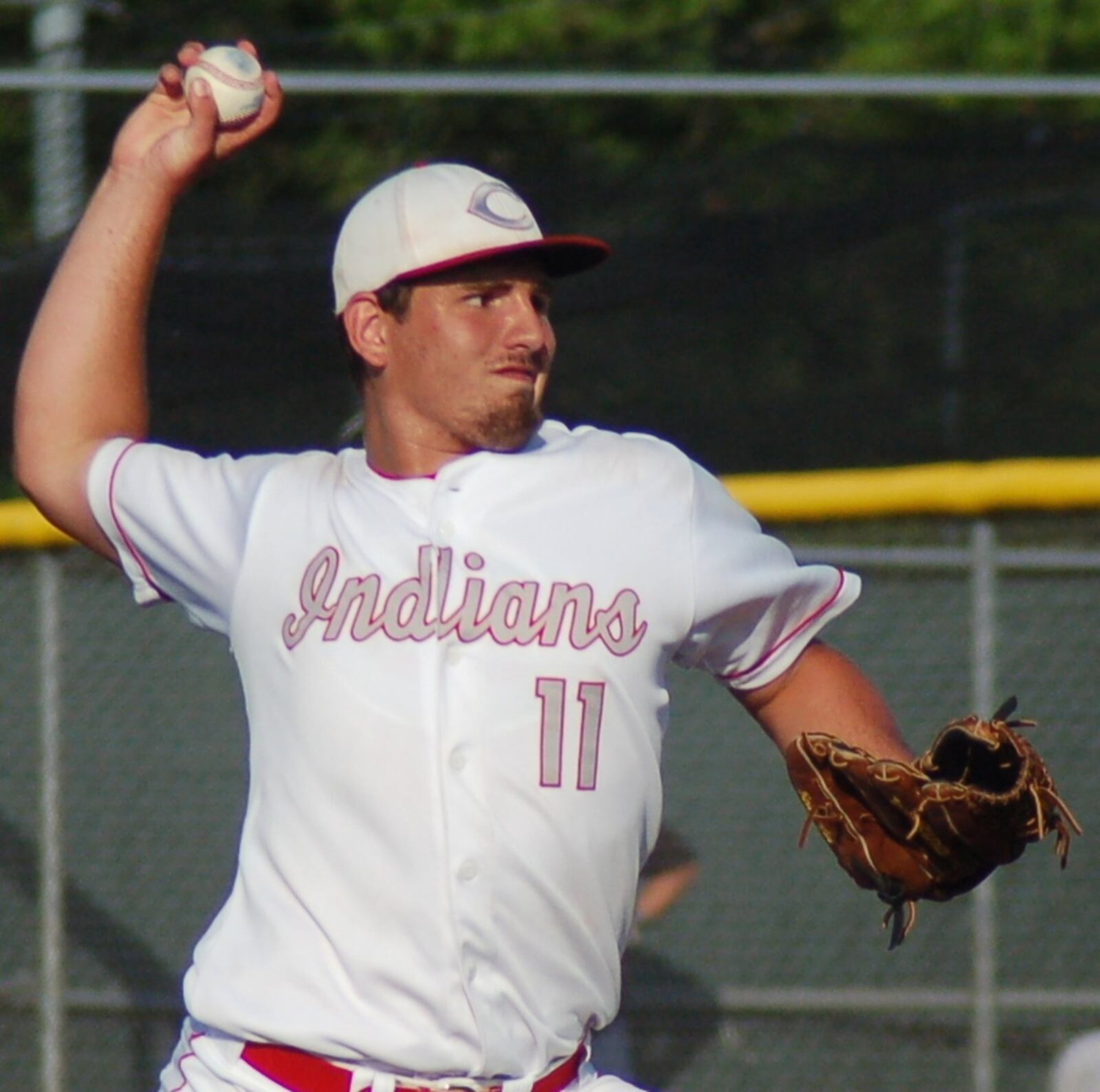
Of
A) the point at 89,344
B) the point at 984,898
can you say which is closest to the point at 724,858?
the point at 984,898

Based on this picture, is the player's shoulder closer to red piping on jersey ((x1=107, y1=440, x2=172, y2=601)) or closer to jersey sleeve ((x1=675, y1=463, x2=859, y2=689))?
jersey sleeve ((x1=675, y1=463, x2=859, y2=689))

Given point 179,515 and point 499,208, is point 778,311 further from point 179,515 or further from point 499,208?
point 179,515

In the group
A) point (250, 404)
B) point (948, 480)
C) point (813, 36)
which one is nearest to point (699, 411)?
point (948, 480)

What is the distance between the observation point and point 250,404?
4.39 m

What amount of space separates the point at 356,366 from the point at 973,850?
3.59ft

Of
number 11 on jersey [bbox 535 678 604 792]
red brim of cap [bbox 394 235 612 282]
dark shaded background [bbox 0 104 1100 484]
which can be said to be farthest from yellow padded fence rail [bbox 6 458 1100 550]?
number 11 on jersey [bbox 535 678 604 792]

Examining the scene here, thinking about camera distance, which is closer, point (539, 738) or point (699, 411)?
point (539, 738)

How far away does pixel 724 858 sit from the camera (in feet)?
14.9

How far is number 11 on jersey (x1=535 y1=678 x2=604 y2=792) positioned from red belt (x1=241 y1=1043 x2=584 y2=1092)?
0.37 metres

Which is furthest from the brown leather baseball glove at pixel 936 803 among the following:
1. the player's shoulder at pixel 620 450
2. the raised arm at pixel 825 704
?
the player's shoulder at pixel 620 450

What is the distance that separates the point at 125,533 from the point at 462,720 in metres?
0.56

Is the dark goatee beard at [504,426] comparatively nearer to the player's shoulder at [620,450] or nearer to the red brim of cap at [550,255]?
the player's shoulder at [620,450]

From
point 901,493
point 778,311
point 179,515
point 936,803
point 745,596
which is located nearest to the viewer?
point 936,803

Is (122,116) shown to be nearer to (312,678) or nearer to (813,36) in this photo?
(312,678)
